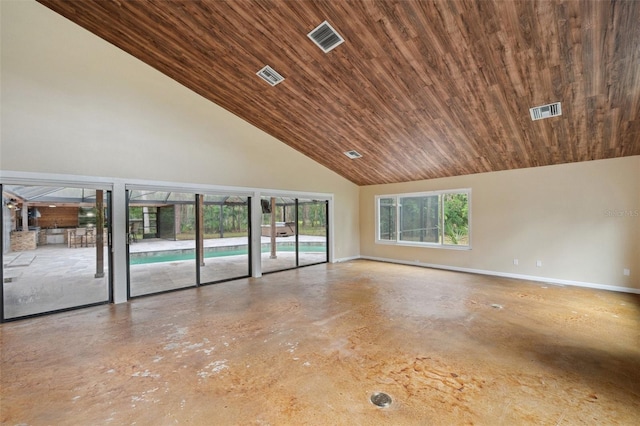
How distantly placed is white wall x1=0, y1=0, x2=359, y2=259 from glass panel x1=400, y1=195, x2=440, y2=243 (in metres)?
4.48

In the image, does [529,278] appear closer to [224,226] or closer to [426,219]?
[426,219]

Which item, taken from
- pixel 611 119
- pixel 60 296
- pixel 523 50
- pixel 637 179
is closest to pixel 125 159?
pixel 60 296

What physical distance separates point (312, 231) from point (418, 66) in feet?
18.3

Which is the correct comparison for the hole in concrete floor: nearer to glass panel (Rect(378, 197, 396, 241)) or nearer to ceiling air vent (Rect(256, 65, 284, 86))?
ceiling air vent (Rect(256, 65, 284, 86))

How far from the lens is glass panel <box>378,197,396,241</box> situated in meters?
8.47

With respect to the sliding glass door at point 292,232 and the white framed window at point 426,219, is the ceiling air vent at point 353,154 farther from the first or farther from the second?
the white framed window at point 426,219

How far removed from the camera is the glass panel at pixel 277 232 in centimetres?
743

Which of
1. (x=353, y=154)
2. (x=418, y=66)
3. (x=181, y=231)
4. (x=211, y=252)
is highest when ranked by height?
(x=418, y=66)

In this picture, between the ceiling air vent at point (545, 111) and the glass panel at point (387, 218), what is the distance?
14.5ft

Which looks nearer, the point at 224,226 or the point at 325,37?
the point at 325,37

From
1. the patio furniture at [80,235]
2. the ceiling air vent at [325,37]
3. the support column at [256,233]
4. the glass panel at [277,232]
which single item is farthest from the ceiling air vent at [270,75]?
the patio furniture at [80,235]

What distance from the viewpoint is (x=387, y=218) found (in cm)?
866

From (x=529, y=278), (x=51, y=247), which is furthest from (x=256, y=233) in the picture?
(x=529, y=278)

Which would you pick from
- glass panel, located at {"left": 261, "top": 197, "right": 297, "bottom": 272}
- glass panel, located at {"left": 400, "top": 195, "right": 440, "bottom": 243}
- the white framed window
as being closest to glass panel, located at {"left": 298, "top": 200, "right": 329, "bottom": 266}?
glass panel, located at {"left": 261, "top": 197, "right": 297, "bottom": 272}
